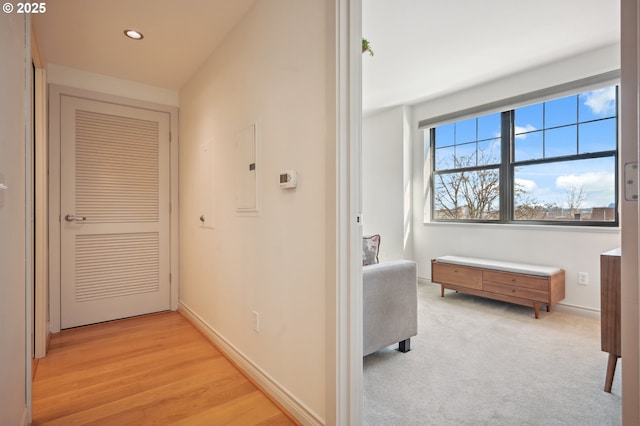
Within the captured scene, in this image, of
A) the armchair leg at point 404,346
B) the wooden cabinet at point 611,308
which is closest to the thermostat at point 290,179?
the armchair leg at point 404,346

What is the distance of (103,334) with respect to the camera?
2.91 meters

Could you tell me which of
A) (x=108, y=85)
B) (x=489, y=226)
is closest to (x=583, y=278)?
(x=489, y=226)

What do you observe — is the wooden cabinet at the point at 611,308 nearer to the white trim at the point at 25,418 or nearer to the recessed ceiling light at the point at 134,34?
the white trim at the point at 25,418

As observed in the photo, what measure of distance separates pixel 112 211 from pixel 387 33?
9.97 ft

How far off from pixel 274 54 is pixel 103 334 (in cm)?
275

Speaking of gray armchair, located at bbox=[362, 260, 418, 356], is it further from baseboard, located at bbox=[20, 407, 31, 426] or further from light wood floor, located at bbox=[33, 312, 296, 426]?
baseboard, located at bbox=[20, 407, 31, 426]

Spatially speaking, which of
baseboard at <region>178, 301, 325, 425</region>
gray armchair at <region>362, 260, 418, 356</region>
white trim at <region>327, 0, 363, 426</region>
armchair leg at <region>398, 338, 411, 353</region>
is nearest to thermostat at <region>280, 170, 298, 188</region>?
white trim at <region>327, 0, 363, 426</region>

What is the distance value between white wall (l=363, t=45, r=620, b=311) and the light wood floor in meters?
3.22

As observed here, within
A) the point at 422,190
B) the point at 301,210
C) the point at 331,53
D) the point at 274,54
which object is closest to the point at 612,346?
the point at 301,210

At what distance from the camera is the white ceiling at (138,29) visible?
7.02ft

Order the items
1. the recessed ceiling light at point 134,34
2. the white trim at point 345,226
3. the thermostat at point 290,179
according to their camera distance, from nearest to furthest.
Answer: the white trim at point 345,226 < the thermostat at point 290,179 < the recessed ceiling light at point 134,34

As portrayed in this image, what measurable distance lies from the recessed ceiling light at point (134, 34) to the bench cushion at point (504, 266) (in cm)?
377

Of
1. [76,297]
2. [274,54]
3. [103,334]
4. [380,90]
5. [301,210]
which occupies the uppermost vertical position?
[380,90]

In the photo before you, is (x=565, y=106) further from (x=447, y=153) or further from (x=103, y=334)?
(x=103, y=334)
